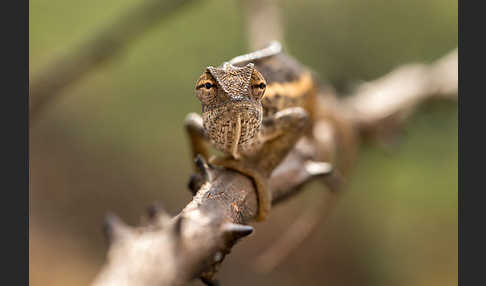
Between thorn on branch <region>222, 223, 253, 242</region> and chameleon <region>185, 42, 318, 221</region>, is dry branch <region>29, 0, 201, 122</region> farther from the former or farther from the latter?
thorn on branch <region>222, 223, 253, 242</region>

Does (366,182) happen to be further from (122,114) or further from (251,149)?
(251,149)

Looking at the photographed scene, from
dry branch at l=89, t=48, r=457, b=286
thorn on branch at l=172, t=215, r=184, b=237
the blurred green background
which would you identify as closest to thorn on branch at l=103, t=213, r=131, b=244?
dry branch at l=89, t=48, r=457, b=286

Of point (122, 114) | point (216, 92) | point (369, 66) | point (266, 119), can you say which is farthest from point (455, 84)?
point (122, 114)

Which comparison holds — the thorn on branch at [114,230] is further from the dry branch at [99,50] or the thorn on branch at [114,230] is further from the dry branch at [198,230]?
the dry branch at [99,50]

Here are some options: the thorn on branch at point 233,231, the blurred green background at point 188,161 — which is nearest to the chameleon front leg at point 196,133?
the thorn on branch at point 233,231

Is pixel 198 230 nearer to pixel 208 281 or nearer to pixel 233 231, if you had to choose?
pixel 233 231

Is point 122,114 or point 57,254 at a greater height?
point 122,114
